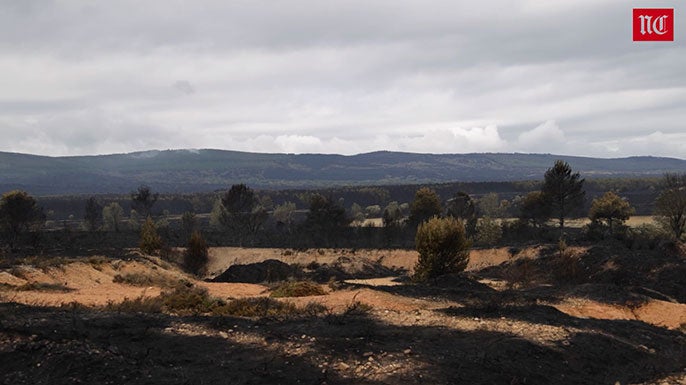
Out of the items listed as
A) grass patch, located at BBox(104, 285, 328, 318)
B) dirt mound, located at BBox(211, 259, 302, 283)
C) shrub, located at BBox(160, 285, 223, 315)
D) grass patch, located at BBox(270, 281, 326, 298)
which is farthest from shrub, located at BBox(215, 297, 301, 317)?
dirt mound, located at BBox(211, 259, 302, 283)

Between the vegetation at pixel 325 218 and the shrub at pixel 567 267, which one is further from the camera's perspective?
the vegetation at pixel 325 218

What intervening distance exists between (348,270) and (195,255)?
1510 centimetres

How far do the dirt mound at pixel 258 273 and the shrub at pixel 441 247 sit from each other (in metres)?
15.0

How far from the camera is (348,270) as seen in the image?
46.3 meters

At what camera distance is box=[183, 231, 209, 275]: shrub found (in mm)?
44616

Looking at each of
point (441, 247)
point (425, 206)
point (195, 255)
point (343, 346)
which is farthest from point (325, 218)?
point (343, 346)

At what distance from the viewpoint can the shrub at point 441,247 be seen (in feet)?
97.5

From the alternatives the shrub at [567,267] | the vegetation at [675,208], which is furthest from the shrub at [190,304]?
the vegetation at [675,208]

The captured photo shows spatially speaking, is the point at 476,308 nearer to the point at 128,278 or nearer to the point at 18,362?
the point at 18,362

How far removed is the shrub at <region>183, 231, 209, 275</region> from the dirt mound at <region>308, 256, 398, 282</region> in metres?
11.1

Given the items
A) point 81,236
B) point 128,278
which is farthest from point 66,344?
point 81,236

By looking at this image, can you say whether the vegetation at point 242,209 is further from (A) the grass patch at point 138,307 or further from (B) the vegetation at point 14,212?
(A) the grass patch at point 138,307

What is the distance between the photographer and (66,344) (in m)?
10.9

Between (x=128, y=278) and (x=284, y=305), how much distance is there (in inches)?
691
